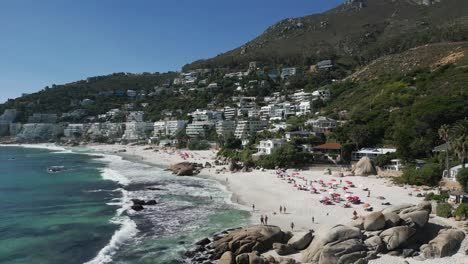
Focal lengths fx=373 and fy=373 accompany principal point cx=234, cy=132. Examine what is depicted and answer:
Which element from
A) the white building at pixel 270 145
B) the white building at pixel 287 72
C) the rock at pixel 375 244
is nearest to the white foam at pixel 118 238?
the rock at pixel 375 244

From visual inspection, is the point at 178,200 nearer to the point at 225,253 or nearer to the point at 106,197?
the point at 106,197

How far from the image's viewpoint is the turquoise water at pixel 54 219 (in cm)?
2389

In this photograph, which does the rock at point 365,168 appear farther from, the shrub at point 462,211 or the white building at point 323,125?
the shrub at point 462,211

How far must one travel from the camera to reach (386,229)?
71.2ft

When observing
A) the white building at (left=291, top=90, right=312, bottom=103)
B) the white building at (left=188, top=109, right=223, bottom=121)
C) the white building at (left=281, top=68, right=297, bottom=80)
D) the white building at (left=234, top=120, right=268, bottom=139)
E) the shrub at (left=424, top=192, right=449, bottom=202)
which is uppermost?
the white building at (left=281, top=68, right=297, bottom=80)

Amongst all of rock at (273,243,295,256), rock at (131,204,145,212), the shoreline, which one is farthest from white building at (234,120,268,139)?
rock at (273,243,295,256)

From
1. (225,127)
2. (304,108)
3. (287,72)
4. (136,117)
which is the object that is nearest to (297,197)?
(304,108)

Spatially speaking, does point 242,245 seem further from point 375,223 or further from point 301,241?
point 375,223

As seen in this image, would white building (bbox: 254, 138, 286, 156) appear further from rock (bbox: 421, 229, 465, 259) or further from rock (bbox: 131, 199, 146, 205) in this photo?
rock (bbox: 421, 229, 465, 259)

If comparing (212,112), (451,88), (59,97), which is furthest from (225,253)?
(59,97)

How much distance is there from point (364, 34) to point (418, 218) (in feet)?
494

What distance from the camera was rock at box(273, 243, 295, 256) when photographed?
21491mm

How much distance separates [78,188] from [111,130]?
106 m

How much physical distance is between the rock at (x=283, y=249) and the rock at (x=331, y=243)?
2.90 feet
